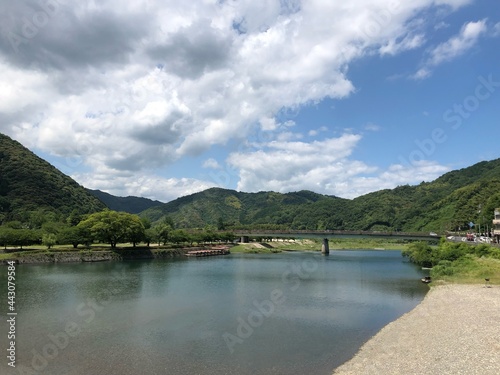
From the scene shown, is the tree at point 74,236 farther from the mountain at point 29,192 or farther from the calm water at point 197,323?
the mountain at point 29,192

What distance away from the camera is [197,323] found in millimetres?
31281

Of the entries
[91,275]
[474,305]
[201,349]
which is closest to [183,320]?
[201,349]

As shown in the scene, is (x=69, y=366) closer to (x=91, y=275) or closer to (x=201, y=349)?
(x=201, y=349)

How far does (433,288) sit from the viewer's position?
46281 millimetres

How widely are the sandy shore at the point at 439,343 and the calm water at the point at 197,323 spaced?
1.47 meters

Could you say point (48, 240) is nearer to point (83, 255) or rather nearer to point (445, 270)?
point (83, 255)

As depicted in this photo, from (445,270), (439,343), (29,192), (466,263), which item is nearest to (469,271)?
(445,270)

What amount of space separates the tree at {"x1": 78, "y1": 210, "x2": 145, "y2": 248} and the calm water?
38422mm

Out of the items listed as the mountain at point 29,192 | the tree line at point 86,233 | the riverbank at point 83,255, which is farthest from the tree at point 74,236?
the mountain at point 29,192

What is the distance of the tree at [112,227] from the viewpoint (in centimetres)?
9612

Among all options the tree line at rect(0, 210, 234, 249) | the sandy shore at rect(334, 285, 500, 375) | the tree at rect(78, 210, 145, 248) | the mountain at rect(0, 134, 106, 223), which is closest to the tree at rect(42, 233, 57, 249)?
the tree line at rect(0, 210, 234, 249)

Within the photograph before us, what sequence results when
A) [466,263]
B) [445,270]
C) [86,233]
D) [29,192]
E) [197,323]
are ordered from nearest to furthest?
[197,323] < [445,270] < [466,263] < [86,233] < [29,192]

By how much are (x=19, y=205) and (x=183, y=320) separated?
158898 millimetres

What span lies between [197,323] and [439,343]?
1826 centimetres
